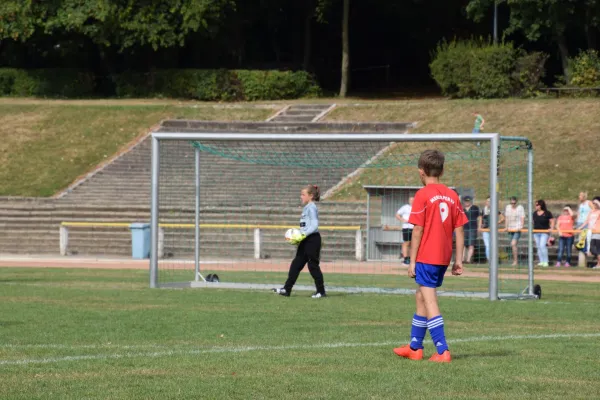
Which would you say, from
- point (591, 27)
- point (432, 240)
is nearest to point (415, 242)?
point (432, 240)

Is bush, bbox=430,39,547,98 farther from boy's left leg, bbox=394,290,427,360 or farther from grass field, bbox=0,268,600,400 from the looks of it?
boy's left leg, bbox=394,290,427,360

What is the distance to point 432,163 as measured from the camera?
9266 millimetres

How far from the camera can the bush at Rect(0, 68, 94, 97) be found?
5006 cm

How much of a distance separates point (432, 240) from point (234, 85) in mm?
38719

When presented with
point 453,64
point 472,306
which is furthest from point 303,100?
point 472,306

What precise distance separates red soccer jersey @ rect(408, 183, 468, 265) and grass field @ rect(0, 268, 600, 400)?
2.99 ft

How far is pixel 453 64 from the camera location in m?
43.1

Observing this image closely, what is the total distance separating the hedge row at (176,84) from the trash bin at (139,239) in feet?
60.2

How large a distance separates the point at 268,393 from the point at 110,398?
109 cm

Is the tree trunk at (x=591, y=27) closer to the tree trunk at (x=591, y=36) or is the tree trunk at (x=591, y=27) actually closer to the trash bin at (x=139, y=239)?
the tree trunk at (x=591, y=36)

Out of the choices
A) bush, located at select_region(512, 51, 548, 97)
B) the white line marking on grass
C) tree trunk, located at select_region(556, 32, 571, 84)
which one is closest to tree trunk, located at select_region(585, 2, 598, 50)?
tree trunk, located at select_region(556, 32, 571, 84)

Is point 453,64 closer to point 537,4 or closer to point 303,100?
point 537,4

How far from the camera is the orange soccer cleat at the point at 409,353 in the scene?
938 centimetres

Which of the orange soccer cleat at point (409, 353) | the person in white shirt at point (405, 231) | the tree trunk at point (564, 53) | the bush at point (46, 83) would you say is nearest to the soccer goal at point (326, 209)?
the person in white shirt at point (405, 231)
